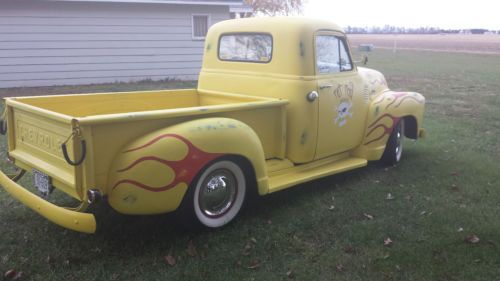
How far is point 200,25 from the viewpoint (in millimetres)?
14594

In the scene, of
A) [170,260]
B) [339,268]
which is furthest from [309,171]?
[170,260]

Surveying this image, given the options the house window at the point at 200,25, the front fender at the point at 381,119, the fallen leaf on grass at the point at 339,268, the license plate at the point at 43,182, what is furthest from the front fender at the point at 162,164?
the house window at the point at 200,25

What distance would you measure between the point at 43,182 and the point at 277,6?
32.3 m

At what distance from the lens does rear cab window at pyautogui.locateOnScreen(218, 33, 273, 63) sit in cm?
518

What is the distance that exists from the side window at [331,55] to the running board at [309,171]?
0.99m

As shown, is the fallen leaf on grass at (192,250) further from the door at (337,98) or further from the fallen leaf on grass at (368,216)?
the door at (337,98)

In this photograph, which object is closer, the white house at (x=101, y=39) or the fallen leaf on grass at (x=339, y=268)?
the fallen leaf on grass at (x=339, y=268)

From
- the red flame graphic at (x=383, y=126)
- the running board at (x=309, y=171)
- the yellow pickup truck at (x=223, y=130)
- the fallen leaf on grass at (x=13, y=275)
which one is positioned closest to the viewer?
the fallen leaf on grass at (x=13, y=275)

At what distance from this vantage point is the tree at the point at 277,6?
3328 cm

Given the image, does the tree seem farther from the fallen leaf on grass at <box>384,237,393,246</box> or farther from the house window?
the fallen leaf on grass at <box>384,237,393,246</box>

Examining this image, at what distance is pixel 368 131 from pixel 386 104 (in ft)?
A: 1.40

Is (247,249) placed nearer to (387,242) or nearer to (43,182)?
(387,242)

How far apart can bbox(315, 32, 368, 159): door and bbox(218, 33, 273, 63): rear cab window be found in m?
0.53

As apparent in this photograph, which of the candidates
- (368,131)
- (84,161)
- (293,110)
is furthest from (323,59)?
(84,161)
